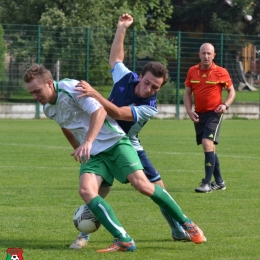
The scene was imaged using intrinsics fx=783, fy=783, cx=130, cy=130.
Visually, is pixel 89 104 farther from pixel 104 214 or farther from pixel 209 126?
pixel 209 126

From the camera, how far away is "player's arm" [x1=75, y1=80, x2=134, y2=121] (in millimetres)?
6388

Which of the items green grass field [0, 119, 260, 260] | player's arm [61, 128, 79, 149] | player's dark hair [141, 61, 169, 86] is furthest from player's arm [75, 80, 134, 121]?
green grass field [0, 119, 260, 260]

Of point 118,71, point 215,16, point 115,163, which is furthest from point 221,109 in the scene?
point 215,16

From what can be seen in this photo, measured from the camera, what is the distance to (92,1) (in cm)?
3572

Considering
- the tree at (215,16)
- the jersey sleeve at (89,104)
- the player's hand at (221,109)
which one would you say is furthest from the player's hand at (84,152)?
the tree at (215,16)

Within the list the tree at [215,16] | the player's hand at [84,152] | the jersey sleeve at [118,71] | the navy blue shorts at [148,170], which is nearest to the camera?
the player's hand at [84,152]

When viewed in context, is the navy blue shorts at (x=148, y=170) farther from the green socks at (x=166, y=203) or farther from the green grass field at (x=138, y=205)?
the green socks at (x=166, y=203)

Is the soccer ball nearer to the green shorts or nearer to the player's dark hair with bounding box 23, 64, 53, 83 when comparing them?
the green shorts

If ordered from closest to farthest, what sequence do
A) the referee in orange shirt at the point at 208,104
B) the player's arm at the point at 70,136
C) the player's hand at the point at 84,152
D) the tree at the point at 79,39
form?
the player's hand at the point at 84,152 → the player's arm at the point at 70,136 → the referee in orange shirt at the point at 208,104 → the tree at the point at 79,39

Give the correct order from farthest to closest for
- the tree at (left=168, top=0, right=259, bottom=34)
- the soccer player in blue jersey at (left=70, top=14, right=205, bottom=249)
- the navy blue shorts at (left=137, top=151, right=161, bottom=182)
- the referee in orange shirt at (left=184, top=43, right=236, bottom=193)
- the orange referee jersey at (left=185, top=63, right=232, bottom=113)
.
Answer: the tree at (left=168, top=0, right=259, bottom=34) → the orange referee jersey at (left=185, top=63, right=232, bottom=113) → the referee in orange shirt at (left=184, top=43, right=236, bottom=193) → the navy blue shorts at (left=137, top=151, right=161, bottom=182) → the soccer player in blue jersey at (left=70, top=14, right=205, bottom=249)

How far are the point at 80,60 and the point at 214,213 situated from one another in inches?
794

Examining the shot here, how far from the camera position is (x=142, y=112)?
268 inches

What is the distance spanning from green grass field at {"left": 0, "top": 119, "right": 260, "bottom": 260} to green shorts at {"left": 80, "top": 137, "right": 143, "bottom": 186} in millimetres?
656

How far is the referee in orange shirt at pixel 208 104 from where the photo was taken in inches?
433
